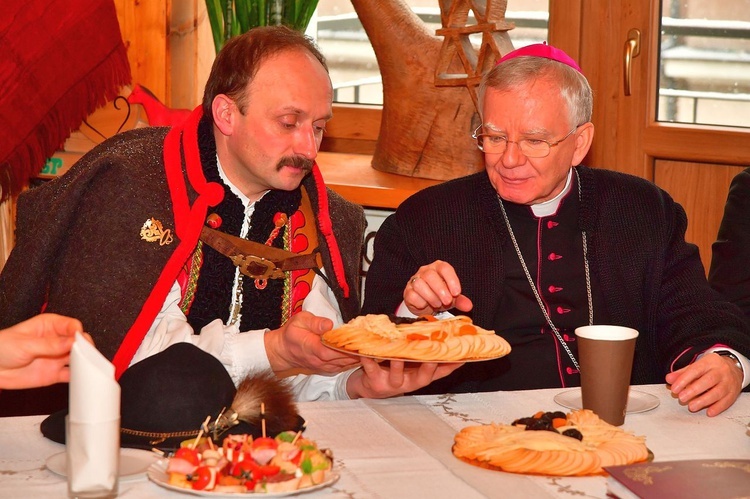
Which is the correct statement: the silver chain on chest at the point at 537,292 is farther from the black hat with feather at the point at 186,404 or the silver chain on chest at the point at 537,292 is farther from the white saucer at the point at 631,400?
the black hat with feather at the point at 186,404

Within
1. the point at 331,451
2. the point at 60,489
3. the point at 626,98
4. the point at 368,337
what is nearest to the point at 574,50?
the point at 626,98

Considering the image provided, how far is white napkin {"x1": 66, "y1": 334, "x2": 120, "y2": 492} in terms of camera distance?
1319mm

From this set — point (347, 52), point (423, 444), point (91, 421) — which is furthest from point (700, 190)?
point (91, 421)

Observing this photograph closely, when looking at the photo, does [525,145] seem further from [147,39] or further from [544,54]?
[147,39]

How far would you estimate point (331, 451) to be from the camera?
1572 mm

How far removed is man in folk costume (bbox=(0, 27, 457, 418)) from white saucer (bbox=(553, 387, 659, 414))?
1.59ft

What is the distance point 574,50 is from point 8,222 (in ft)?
7.43

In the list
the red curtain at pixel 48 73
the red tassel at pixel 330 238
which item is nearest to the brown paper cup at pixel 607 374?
the red tassel at pixel 330 238

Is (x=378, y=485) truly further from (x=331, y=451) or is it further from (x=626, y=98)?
(x=626, y=98)

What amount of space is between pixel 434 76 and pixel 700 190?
1089 millimetres

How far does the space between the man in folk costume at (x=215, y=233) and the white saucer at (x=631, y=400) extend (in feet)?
1.59

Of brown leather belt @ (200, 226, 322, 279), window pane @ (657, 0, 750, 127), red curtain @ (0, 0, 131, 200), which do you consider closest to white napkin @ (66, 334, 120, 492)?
brown leather belt @ (200, 226, 322, 279)

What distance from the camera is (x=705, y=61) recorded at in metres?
3.68

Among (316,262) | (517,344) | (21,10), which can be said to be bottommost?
→ (517,344)
